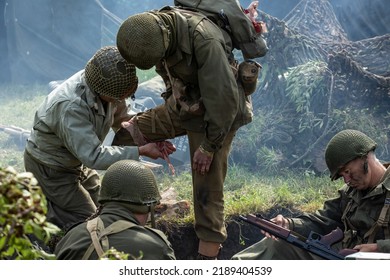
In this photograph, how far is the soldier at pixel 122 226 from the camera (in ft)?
22.2

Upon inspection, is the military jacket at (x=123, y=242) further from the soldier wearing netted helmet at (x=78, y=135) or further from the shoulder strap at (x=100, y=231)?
the soldier wearing netted helmet at (x=78, y=135)

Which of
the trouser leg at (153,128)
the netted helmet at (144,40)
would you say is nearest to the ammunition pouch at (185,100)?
the trouser leg at (153,128)

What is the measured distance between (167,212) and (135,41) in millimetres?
2528

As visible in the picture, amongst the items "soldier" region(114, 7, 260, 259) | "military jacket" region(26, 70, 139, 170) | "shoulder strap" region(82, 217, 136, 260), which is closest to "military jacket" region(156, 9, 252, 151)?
"soldier" region(114, 7, 260, 259)

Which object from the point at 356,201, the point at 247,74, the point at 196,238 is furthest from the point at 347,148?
the point at 196,238

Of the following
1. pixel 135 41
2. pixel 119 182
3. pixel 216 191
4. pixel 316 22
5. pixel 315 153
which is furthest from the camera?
pixel 316 22

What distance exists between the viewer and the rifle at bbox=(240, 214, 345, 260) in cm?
780

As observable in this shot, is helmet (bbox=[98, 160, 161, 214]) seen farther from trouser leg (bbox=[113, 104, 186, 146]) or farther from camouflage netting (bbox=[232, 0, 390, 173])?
camouflage netting (bbox=[232, 0, 390, 173])

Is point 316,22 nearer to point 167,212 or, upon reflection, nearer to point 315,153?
point 315,153

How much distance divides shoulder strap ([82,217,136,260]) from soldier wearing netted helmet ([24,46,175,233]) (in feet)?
4.87

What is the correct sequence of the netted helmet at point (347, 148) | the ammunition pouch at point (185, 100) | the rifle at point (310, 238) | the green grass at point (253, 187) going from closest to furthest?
the rifle at point (310, 238) → the netted helmet at point (347, 148) → the ammunition pouch at point (185, 100) → the green grass at point (253, 187)

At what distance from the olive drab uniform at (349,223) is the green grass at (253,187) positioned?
72.0 inches
